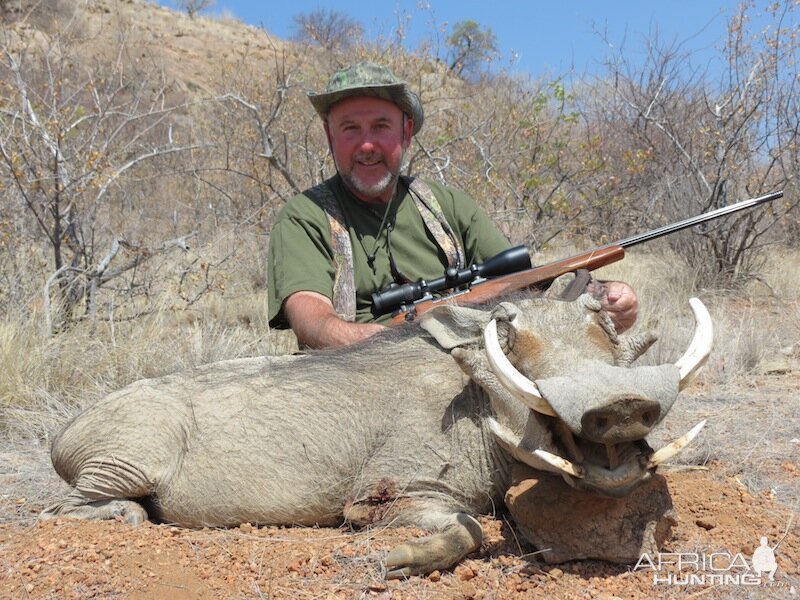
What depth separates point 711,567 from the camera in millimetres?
2545

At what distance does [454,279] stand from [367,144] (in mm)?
971

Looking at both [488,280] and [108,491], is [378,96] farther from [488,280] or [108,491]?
[108,491]

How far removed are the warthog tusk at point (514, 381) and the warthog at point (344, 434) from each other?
191 millimetres

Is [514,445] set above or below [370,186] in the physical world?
below

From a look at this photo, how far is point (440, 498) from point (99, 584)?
1200 mm

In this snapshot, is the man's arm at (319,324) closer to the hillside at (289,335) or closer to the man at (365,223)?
the man at (365,223)

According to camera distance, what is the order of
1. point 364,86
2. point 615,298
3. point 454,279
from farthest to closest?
point 364,86, point 454,279, point 615,298

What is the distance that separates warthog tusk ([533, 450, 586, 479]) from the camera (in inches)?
90.4

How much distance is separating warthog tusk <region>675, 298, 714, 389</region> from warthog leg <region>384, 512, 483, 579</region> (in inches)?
34.2

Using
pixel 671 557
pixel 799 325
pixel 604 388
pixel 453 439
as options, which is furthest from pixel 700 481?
pixel 799 325

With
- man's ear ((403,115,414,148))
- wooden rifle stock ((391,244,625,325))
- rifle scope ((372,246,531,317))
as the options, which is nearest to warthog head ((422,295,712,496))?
wooden rifle stock ((391,244,625,325))

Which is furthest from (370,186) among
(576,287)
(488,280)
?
(576,287)

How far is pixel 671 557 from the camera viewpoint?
258 cm

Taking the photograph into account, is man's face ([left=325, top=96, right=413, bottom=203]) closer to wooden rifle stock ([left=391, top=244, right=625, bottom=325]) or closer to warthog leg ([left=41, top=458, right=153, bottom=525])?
wooden rifle stock ([left=391, top=244, right=625, bottom=325])
